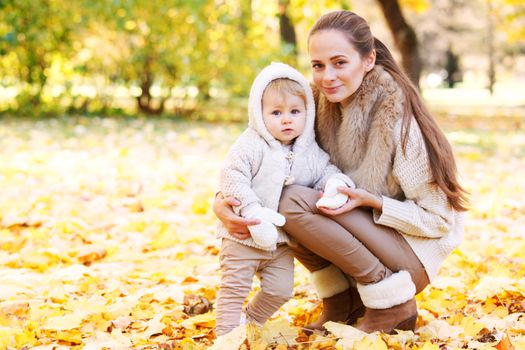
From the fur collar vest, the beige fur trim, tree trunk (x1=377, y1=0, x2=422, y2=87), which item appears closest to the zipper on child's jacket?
the fur collar vest

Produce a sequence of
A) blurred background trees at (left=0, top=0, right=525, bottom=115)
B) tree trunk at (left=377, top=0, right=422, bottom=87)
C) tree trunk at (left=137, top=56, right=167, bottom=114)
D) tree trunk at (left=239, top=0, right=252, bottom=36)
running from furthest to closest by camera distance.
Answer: tree trunk at (left=377, top=0, right=422, bottom=87) → tree trunk at (left=239, top=0, right=252, bottom=36) → tree trunk at (left=137, top=56, right=167, bottom=114) → blurred background trees at (left=0, top=0, right=525, bottom=115)

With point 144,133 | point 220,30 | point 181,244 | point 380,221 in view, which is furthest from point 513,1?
point 380,221

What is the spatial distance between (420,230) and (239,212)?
2.14 ft

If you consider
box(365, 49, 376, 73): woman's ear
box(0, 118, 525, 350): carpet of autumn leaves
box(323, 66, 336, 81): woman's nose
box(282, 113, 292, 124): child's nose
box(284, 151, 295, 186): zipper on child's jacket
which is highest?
box(365, 49, 376, 73): woman's ear

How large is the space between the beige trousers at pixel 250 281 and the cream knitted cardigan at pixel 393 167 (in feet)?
1.27

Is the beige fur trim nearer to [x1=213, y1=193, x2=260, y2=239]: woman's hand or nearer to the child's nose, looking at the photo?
[x1=213, y1=193, x2=260, y2=239]: woman's hand

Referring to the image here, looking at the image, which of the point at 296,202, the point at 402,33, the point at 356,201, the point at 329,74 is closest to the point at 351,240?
the point at 356,201

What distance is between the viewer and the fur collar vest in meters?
2.39

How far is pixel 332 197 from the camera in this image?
2.32 m

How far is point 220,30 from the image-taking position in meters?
10.3

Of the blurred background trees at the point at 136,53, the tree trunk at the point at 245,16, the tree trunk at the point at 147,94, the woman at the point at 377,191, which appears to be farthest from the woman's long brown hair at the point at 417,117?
the tree trunk at the point at 245,16

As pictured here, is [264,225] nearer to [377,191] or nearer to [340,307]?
[377,191]

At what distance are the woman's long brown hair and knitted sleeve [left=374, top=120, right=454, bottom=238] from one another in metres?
0.02

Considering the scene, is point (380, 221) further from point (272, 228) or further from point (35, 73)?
point (35, 73)
